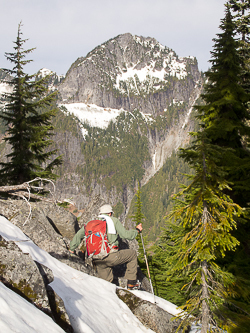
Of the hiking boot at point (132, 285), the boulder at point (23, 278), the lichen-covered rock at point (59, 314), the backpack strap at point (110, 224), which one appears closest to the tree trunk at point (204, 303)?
the hiking boot at point (132, 285)

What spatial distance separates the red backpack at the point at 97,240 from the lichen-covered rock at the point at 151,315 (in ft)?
3.91

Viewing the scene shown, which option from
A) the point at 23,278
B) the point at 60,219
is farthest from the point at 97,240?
the point at 60,219

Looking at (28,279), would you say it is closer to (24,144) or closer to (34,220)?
(34,220)

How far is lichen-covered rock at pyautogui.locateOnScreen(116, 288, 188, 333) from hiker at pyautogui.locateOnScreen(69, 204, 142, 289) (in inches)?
37.4

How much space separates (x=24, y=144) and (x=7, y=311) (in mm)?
14902

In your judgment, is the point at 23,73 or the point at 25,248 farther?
the point at 23,73

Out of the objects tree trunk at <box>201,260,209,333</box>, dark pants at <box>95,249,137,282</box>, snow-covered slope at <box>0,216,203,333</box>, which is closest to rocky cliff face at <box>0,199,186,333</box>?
snow-covered slope at <box>0,216,203,333</box>

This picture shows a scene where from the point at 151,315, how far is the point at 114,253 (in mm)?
1777

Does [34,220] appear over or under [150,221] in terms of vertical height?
over

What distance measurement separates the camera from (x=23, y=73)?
1698 cm

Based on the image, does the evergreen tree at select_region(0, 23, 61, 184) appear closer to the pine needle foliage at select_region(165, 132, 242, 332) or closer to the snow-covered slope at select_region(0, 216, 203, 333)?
the snow-covered slope at select_region(0, 216, 203, 333)

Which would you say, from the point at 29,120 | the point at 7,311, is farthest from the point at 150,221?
the point at 7,311

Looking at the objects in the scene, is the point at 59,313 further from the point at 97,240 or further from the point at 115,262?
the point at 115,262

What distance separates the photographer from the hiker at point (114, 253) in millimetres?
6777
